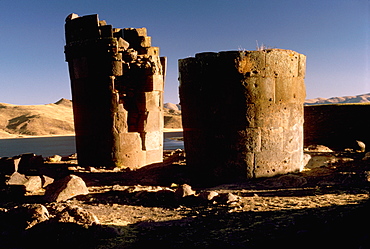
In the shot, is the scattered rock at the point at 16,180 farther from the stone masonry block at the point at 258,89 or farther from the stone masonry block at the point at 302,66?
the stone masonry block at the point at 302,66

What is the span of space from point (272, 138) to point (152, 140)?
4.66m

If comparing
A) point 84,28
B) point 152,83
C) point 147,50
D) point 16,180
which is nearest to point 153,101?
point 152,83

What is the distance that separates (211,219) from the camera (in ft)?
17.1

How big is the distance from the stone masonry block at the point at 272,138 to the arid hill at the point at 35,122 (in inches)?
1725

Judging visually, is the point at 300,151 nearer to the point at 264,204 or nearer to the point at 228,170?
the point at 228,170

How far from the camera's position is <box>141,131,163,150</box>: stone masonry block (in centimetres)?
1098

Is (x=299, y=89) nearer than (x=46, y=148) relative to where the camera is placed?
Yes

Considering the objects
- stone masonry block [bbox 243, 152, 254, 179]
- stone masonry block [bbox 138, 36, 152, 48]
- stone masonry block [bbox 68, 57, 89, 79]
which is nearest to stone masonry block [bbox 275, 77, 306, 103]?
stone masonry block [bbox 243, 152, 254, 179]

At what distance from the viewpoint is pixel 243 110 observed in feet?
23.8

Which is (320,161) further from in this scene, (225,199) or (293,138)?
(225,199)

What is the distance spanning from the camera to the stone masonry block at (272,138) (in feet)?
24.2

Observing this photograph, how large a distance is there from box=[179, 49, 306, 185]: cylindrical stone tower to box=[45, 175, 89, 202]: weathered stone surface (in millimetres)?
2458

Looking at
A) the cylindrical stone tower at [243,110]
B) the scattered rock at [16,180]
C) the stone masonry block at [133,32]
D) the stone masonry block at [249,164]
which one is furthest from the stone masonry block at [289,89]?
the scattered rock at [16,180]

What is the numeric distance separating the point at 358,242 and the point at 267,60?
4.65 meters
